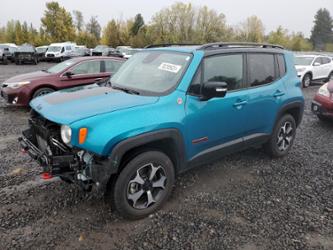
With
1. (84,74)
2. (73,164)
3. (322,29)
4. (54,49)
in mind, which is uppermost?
(322,29)

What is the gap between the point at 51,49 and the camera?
29.1 meters

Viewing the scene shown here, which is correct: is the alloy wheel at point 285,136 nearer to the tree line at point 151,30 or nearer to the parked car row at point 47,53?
the parked car row at point 47,53

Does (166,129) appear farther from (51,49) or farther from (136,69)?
(51,49)

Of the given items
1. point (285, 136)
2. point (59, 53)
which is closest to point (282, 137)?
point (285, 136)

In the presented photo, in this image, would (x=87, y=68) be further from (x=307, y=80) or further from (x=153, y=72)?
(x=307, y=80)

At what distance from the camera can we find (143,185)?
311 centimetres

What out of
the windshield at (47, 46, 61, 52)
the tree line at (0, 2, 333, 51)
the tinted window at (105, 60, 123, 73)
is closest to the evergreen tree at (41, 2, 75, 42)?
the tree line at (0, 2, 333, 51)

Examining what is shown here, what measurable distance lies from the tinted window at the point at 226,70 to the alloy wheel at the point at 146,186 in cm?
124

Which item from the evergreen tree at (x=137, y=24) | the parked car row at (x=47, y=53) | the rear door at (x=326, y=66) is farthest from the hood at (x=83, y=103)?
the evergreen tree at (x=137, y=24)

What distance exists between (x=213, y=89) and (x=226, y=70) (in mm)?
Answer: 705

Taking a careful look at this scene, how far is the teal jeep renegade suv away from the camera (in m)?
2.75

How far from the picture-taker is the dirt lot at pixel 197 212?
111 inches

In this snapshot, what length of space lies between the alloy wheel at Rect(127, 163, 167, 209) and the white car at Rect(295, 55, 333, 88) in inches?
496

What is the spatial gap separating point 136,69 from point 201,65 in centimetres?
97
